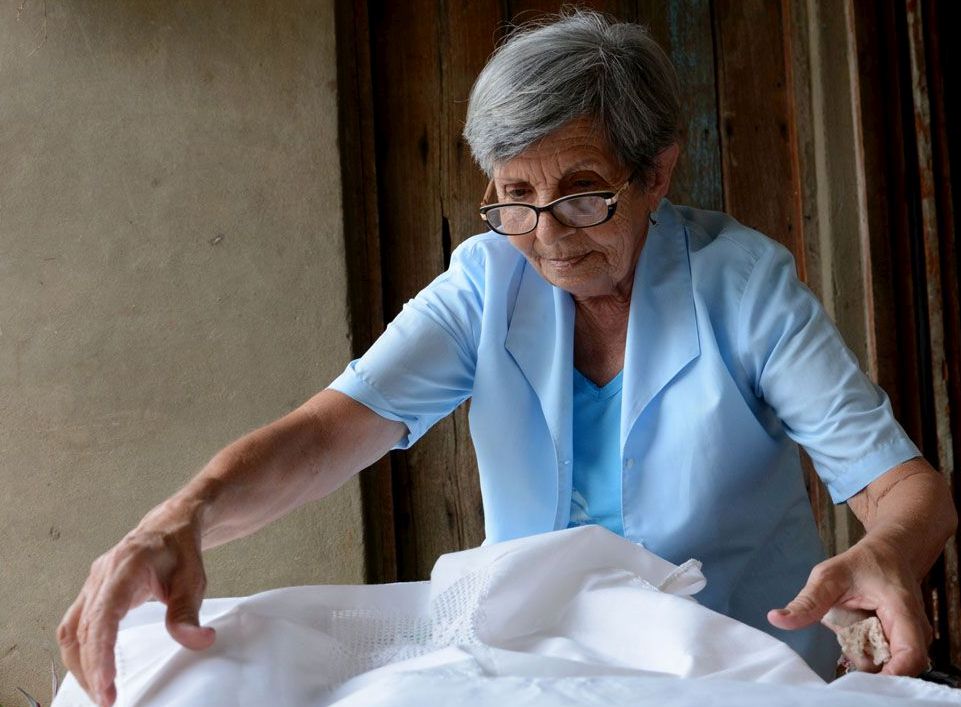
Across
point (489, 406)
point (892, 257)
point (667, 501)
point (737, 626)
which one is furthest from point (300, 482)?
point (892, 257)

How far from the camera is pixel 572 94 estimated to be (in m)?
1.69

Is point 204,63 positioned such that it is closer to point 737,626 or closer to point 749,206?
point 749,206

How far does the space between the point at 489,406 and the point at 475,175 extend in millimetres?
1058

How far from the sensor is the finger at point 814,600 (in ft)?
4.03

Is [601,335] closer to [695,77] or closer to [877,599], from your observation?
[877,599]

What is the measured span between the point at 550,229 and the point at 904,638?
30.9 inches

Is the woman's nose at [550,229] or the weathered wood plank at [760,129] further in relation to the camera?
the weathered wood plank at [760,129]

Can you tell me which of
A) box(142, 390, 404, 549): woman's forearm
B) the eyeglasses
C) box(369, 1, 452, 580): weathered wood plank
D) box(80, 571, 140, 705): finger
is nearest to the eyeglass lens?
the eyeglasses

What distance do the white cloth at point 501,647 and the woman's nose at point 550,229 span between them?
529 mm

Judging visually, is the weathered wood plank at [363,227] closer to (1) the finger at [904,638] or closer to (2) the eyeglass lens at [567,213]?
(2) the eyeglass lens at [567,213]

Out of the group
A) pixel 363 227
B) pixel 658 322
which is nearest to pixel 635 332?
pixel 658 322

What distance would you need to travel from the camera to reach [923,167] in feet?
8.82

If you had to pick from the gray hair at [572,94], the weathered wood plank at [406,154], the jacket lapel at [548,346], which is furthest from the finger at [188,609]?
the weathered wood plank at [406,154]

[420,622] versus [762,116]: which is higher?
[762,116]
